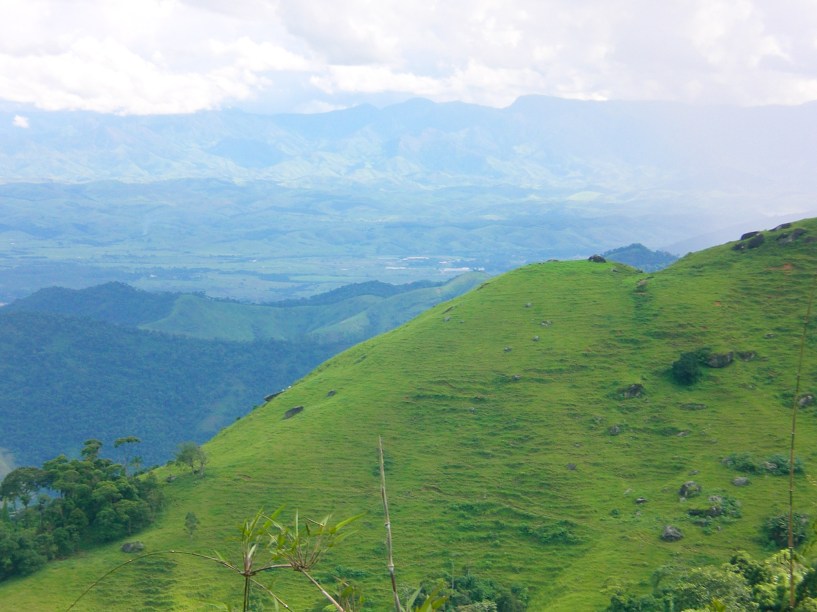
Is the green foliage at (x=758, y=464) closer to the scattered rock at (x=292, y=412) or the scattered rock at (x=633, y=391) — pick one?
the scattered rock at (x=633, y=391)

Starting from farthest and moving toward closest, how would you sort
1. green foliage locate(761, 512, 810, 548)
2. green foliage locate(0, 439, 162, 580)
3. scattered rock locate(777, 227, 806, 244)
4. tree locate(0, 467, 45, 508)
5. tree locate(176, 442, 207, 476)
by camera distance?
scattered rock locate(777, 227, 806, 244) < tree locate(176, 442, 207, 476) < tree locate(0, 467, 45, 508) < green foliage locate(0, 439, 162, 580) < green foliage locate(761, 512, 810, 548)

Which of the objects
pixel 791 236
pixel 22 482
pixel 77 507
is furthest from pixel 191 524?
pixel 791 236

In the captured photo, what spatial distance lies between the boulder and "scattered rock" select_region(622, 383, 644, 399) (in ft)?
146

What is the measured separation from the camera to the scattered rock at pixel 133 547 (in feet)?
196

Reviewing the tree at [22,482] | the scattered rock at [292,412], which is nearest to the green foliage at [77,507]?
the tree at [22,482]

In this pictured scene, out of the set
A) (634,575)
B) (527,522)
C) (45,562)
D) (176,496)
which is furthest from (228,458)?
(634,575)

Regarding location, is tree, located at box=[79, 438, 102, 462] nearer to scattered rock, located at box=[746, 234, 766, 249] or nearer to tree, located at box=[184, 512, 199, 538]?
tree, located at box=[184, 512, 199, 538]

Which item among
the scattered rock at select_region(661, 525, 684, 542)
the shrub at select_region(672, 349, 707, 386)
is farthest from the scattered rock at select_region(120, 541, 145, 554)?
the shrub at select_region(672, 349, 707, 386)

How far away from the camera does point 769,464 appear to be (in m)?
61.1

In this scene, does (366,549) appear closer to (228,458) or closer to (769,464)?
(228,458)

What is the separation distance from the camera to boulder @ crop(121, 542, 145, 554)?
5958 centimetres

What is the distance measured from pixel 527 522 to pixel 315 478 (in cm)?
1928

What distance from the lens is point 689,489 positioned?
196 feet

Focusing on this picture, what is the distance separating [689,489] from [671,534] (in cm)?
581
